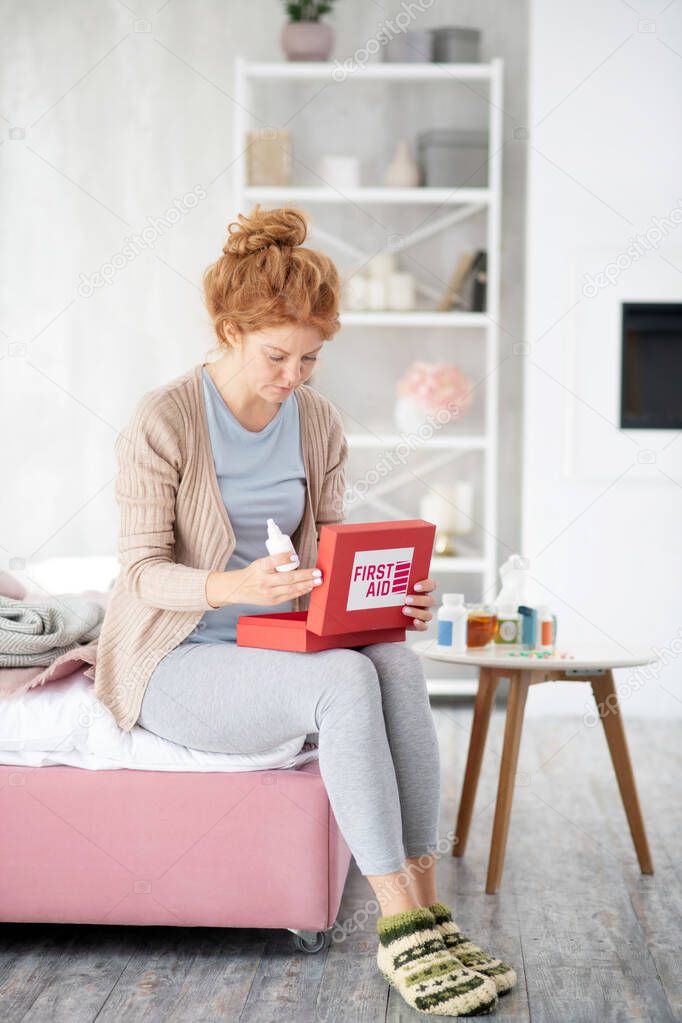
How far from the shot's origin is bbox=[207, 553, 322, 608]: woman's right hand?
1.78 meters

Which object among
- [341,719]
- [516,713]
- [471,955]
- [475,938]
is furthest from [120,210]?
[471,955]

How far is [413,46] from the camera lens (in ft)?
12.5

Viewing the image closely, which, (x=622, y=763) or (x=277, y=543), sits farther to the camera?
(x=622, y=763)

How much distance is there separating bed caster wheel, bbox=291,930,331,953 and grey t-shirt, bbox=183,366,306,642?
0.51 m

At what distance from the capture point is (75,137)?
13.6ft

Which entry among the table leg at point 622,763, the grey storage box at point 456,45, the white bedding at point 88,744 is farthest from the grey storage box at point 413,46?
the white bedding at point 88,744

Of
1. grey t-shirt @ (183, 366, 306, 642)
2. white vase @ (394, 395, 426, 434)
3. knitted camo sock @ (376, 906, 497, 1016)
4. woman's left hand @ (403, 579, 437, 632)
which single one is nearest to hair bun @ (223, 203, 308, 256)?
grey t-shirt @ (183, 366, 306, 642)

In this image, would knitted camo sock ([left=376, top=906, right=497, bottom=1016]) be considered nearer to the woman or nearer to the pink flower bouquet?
the woman

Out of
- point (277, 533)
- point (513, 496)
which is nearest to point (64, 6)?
point (513, 496)

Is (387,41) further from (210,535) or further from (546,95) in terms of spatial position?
(210,535)

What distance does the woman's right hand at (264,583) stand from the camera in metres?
1.78

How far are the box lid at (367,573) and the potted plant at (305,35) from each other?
98.7 inches

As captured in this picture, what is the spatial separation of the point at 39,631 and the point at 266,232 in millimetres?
804

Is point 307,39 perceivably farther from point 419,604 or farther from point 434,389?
point 419,604
